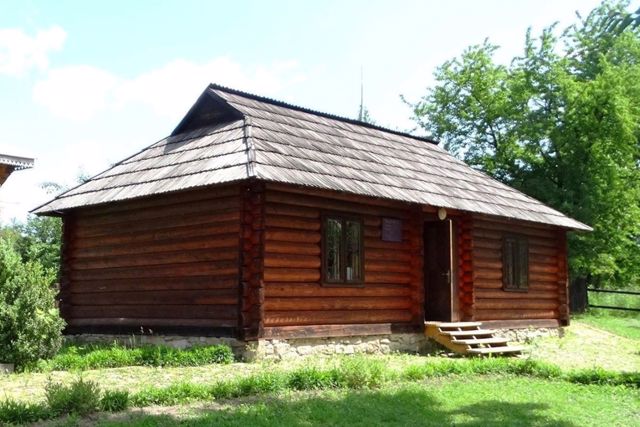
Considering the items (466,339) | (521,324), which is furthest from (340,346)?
(521,324)

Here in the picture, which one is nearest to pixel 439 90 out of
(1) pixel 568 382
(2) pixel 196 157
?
(2) pixel 196 157

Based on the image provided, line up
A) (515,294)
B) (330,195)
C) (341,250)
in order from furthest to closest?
(515,294), (341,250), (330,195)

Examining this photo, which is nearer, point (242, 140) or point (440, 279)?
point (242, 140)

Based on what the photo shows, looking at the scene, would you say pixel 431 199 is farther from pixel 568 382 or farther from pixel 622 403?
pixel 622 403

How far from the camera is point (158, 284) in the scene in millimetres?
12523

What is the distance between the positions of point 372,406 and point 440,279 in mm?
7333

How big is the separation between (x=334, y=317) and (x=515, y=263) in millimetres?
5939

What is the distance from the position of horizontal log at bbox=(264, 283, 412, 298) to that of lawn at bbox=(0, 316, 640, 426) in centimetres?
111

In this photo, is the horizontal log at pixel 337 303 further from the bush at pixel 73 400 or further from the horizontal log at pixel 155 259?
the bush at pixel 73 400

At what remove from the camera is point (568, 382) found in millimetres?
9922

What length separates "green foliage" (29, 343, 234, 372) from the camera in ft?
33.1

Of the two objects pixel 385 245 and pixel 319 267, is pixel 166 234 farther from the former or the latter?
pixel 385 245

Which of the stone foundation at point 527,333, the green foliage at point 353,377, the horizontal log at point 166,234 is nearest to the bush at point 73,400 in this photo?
the green foliage at point 353,377

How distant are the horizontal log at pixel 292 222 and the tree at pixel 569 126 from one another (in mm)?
13385
